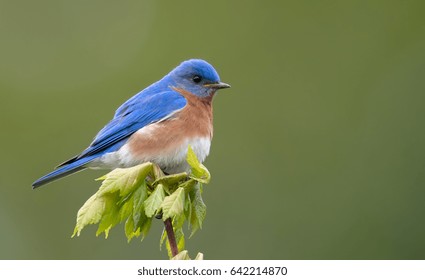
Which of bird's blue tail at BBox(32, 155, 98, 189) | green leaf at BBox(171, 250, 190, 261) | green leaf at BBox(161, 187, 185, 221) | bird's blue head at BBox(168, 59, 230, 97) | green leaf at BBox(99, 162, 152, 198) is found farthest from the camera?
bird's blue head at BBox(168, 59, 230, 97)

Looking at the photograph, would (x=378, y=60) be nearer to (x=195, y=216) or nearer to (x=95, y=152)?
(x=95, y=152)

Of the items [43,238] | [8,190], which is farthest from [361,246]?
[8,190]

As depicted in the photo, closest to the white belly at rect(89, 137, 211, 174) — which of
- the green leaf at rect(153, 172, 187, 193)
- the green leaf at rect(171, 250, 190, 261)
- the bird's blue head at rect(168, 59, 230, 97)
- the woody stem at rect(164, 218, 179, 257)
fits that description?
the bird's blue head at rect(168, 59, 230, 97)

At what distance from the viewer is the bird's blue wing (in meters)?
5.28

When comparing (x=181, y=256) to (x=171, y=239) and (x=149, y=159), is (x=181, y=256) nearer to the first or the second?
(x=171, y=239)

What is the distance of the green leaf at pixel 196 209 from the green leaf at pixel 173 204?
191 mm

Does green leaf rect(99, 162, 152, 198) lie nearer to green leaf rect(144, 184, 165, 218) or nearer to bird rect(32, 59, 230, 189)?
green leaf rect(144, 184, 165, 218)

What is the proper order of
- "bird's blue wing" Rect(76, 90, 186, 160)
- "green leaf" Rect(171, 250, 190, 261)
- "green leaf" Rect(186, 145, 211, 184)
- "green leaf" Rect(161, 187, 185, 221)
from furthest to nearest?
"bird's blue wing" Rect(76, 90, 186, 160), "green leaf" Rect(186, 145, 211, 184), "green leaf" Rect(161, 187, 185, 221), "green leaf" Rect(171, 250, 190, 261)

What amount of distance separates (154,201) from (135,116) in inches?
90.0

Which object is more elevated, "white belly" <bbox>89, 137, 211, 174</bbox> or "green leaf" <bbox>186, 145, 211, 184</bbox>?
"green leaf" <bbox>186, 145, 211, 184</bbox>

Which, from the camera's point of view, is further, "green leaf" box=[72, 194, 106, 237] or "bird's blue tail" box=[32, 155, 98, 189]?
"bird's blue tail" box=[32, 155, 98, 189]

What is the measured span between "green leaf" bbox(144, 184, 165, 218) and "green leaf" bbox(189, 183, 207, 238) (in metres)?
0.22

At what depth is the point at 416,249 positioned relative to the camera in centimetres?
820

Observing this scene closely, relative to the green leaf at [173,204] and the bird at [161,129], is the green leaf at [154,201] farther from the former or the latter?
the bird at [161,129]
